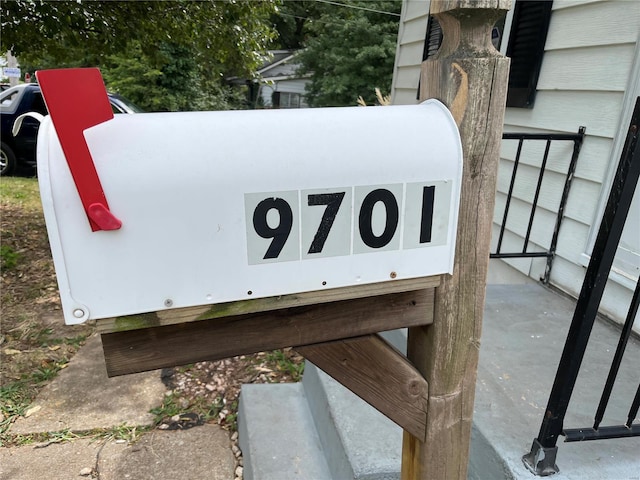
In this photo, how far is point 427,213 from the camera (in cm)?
88

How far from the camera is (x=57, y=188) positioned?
0.69 meters

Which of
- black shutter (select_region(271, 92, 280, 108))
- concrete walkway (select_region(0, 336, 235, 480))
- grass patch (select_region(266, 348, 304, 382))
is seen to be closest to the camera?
concrete walkway (select_region(0, 336, 235, 480))

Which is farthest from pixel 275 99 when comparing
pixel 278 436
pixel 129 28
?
pixel 278 436

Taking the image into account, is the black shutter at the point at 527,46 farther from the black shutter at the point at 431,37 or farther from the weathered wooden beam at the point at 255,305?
the weathered wooden beam at the point at 255,305

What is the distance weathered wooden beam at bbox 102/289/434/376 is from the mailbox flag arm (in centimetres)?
24

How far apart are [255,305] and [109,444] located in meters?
1.98

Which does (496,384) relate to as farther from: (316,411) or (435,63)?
(435,63)

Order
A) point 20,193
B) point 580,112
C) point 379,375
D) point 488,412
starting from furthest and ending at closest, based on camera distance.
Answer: point 20,193 → point 580,112 → point 488,412 → point 379,375

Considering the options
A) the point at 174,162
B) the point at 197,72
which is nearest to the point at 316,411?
the point at 174,162

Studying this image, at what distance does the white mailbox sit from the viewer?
2.35 feet

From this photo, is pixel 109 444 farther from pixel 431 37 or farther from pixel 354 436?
pixel 431 37

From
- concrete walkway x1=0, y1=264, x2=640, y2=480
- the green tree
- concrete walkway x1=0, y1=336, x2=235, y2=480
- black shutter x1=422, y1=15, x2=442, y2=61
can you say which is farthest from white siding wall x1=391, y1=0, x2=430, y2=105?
the green tree

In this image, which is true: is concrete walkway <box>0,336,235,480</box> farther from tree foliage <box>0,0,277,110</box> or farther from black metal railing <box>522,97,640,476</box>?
tree foliage <box>0,0,277,110</box>

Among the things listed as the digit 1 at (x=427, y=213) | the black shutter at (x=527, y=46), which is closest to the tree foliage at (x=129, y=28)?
the black shutter at (x=527, y=46)
